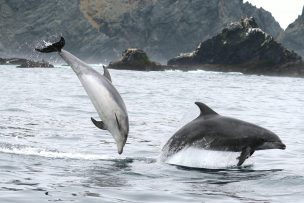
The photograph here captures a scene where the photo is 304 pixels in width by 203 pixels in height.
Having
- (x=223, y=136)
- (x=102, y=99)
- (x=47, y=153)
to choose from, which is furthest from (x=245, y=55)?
(x=102, y=99)

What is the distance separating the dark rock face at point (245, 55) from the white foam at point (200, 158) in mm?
106287

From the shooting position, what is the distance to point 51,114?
24.3 m

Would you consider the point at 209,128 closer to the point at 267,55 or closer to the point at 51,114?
the point at 51,114

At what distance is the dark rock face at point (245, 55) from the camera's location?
4756 inches

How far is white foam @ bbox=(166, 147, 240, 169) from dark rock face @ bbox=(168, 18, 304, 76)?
106 m

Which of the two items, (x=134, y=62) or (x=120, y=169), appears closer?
(x=120, y=169)

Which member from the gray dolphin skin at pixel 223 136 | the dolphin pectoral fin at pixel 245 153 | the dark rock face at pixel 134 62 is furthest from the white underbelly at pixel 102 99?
the dark rock face at pixel 134 62

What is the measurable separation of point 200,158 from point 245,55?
4570 inches

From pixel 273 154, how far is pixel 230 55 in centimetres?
11450

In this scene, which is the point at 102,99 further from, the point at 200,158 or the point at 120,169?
the point at 200,158

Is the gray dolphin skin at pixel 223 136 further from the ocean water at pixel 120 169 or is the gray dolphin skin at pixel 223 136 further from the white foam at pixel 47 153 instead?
the white foam at pixel 47 153

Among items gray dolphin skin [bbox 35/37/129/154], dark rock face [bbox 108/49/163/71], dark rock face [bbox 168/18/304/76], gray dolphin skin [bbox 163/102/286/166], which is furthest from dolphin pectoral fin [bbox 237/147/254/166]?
dark rock face [bbox 168/18/304/76]

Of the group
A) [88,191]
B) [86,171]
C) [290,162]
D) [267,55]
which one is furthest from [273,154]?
[267,55]

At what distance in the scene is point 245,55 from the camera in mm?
127312
